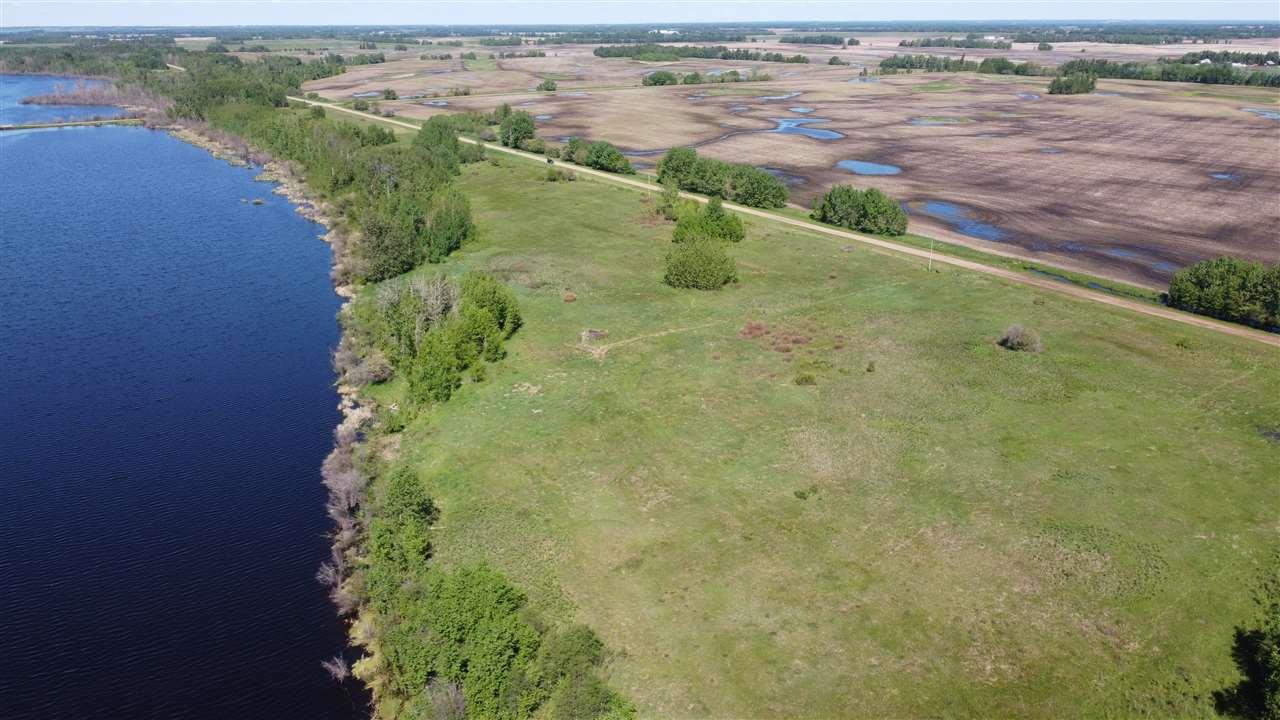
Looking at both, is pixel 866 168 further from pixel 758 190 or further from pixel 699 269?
pixel 699 269

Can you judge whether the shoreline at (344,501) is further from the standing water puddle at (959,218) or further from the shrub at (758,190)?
the standing water puddle at (959,218)

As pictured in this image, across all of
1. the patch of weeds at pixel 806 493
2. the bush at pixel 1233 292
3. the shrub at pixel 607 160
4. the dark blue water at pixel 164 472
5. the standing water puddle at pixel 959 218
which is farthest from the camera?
the shrub at pixel 607 160

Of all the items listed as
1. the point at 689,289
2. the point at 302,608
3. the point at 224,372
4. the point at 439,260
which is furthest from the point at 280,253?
the point at 302,608

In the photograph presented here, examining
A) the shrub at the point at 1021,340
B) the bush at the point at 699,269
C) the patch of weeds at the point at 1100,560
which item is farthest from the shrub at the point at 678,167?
the patch of weeds at the point at 1100,560

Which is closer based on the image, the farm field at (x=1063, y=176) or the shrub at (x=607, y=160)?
the farm field at (x=1063, y=176)

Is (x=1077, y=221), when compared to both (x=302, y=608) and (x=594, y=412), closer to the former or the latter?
(x=594, y=412)

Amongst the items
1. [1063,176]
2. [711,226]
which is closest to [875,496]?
[711,226]
